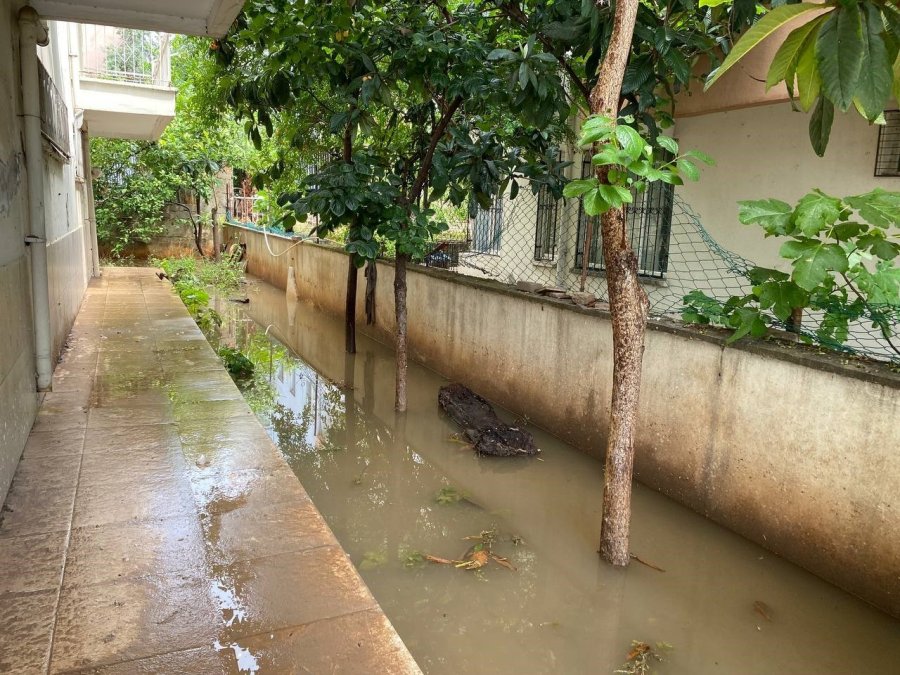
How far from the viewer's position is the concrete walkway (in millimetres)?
2109

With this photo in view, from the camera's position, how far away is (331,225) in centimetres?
534

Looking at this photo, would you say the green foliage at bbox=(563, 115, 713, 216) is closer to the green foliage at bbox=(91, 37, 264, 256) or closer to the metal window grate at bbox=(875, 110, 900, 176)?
the metal window grate at bbox=(875, 110, 900, 176)

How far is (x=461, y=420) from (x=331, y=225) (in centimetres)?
199

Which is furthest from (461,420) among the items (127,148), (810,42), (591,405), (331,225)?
(127,148)

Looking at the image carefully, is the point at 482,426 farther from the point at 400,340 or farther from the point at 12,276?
the point at 12,276

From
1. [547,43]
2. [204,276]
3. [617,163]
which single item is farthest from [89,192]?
[617,163]

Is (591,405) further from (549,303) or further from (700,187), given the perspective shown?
(700,187)

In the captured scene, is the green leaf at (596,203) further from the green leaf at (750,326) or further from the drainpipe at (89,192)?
the drainpipe at (89,192)

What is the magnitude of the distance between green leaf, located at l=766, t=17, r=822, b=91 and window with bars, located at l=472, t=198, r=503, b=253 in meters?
7.74

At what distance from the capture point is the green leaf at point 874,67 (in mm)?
1523

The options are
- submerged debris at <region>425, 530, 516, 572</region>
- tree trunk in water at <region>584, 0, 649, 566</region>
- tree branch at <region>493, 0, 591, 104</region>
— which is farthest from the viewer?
tree branch at <region>493, 0, 591, 104</region>

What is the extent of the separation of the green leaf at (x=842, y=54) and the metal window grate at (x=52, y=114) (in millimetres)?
5245

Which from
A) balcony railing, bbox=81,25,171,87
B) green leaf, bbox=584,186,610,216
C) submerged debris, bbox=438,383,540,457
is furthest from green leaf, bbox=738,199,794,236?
balcony railing, bbox=81,25,171,87

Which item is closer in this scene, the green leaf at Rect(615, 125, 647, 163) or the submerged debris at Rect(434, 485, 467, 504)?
the green leaf at Rect(615, 125, 647, 163)
